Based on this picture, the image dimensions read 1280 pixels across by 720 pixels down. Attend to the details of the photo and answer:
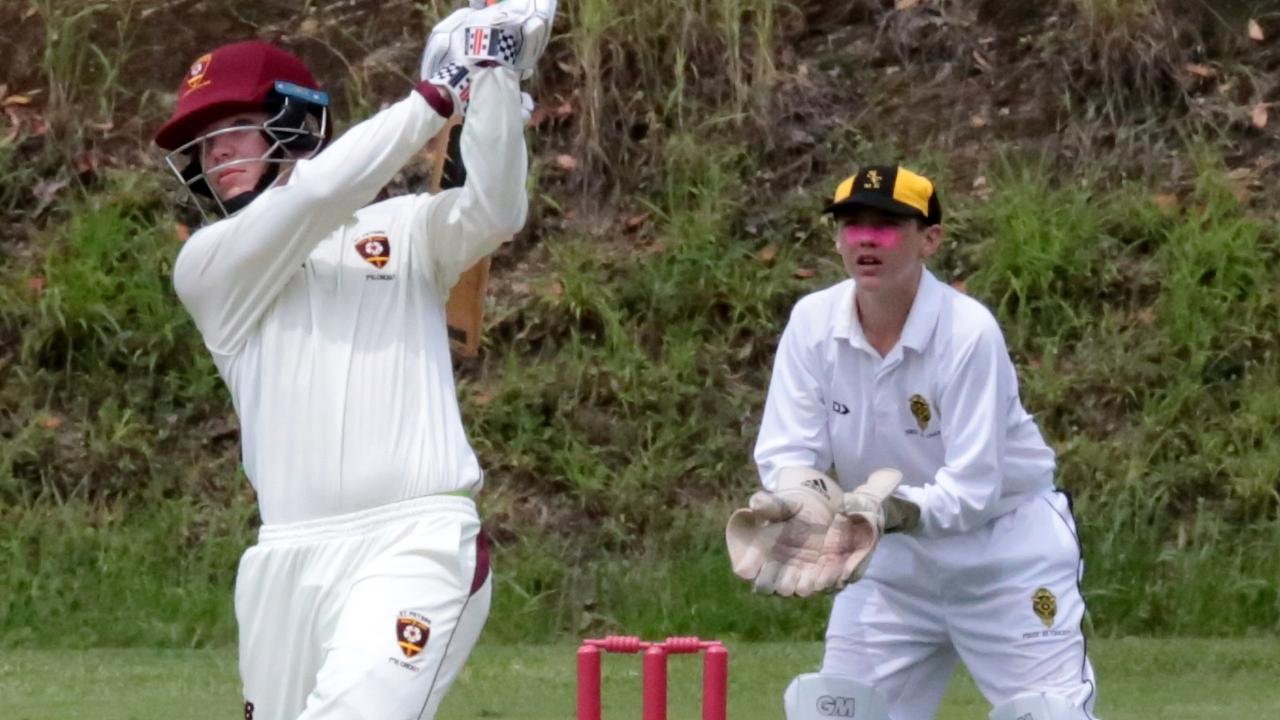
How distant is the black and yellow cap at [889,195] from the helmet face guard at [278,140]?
4.06ft

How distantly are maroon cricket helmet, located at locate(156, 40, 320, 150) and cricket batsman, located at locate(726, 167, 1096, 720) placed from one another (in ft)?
4.49

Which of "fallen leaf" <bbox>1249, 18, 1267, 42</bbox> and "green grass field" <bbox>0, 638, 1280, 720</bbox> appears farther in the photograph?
"fallen leaf" <bbox>1249, 18, 1267, 42</bbox>

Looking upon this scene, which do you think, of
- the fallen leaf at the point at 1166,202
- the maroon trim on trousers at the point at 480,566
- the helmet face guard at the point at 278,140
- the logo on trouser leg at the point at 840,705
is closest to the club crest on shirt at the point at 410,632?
the maroon trim on trousers at the point at 480,566

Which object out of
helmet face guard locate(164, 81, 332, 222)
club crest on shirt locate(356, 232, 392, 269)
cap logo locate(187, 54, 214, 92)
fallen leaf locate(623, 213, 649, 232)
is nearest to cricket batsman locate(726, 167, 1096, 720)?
club crest on shirt locate(356, 232, 392, 269)

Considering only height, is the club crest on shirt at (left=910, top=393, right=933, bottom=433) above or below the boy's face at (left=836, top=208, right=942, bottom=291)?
below

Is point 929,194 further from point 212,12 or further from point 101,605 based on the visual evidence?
point 212,12

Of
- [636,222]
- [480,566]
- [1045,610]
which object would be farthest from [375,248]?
[636,222]

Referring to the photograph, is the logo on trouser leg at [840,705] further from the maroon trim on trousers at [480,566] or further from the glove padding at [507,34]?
the glove padding at [507,34]

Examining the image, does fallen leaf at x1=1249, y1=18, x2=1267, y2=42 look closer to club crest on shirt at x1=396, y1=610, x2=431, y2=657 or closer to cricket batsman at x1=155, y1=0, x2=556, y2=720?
cricket batsman at x1=155, y1=0, x2=556, y2=720

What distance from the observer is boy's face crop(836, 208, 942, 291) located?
5328 millimetres

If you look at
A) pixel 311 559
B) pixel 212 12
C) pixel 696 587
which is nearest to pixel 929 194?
pixel 311 559

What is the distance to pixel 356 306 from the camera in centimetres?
466

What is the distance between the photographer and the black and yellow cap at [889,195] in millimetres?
5297

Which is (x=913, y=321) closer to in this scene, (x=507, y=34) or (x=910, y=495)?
(x=910, y=495)
